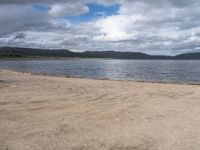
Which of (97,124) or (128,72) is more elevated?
(97,124)

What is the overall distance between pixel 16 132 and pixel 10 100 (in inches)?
186

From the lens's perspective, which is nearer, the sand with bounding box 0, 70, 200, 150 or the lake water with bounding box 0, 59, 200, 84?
the sand with bounding box 0, 70, 200, 150

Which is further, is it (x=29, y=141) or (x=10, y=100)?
(x=10, y=100)

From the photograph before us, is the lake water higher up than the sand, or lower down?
lower down

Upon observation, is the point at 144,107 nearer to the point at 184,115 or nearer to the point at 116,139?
the point at 184,115

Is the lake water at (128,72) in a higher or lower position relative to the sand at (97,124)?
lower

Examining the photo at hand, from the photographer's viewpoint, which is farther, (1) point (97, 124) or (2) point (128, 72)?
(2) point (128, 72)

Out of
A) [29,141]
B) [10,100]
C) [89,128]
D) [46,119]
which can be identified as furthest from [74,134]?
[10,100]

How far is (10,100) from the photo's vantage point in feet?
38.2

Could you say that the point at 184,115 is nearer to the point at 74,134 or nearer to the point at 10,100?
the point at 74,134

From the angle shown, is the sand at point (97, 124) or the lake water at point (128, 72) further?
the lake water at point (128, 72)

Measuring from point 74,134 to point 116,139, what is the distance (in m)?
1.13

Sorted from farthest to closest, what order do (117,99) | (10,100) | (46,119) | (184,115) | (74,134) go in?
(117,99) → (10,100) → (184,115) → (46,119) → (74,134)

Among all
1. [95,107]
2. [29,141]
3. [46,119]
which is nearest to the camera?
[29,141]
